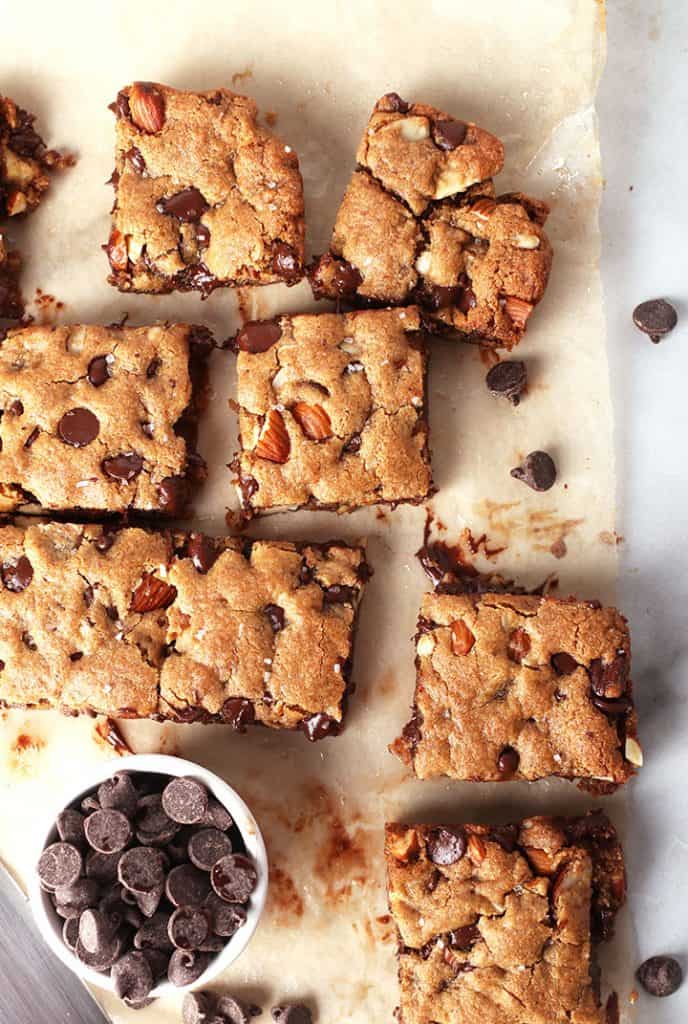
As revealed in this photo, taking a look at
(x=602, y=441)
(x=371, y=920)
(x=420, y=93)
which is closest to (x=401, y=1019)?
(x=371, y=920)

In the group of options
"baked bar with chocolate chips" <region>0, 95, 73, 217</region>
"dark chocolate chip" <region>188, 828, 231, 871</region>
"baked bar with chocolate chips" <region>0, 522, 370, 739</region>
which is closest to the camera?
"dark chocolate chip" <region>188, 828, 231, 871</region>

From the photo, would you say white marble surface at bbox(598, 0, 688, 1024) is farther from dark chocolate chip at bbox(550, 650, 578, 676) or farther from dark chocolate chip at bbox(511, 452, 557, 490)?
dark chocolate chip at bbox(550, 650, 578, 676)

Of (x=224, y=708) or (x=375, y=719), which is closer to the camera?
(x=224, y=708)

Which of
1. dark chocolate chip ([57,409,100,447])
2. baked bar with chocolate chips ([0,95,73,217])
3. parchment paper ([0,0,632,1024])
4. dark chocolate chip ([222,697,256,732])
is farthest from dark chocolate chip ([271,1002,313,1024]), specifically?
baked bar with chocolate chips ([0,95,73,217])

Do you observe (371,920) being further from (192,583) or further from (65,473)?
(65,473)

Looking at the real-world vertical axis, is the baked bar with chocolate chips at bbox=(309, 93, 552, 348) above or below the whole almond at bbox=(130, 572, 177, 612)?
above

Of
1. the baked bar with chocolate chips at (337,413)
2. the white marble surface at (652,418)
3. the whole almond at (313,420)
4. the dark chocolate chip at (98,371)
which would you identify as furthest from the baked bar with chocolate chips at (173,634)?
the white marble surface at (652,418)

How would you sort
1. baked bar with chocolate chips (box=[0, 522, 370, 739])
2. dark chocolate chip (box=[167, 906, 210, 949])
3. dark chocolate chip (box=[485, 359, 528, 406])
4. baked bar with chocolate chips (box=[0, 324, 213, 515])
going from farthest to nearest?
dark chocolate chip (box=[485, 359, 528, 406]) < baked bar with chocolate chips (box=[0, 324, 213, 515]) < baked bar with chocolate chips (box=[0, 522, 370, 739]) < dark chocolate chip (box=[167, 906, 210, 949])

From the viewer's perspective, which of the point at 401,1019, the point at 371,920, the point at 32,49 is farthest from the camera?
the point at 32,49
